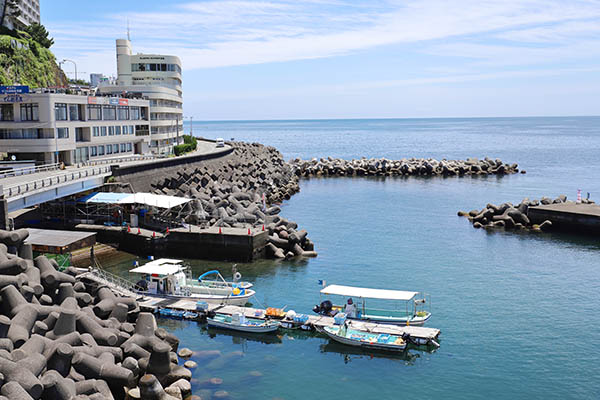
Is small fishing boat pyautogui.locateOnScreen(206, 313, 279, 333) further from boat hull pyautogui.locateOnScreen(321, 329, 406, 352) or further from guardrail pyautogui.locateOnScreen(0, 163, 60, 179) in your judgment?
guardrail pyautogui.locateOnScreen(0, 163, 60, 179)

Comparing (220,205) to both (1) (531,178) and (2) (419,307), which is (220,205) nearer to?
(2) (419,307)

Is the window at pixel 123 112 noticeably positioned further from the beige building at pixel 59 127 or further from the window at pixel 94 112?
the window at pixel 94 112

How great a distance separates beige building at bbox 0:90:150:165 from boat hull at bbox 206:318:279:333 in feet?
110

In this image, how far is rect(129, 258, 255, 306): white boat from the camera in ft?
115

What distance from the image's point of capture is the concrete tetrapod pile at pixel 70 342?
1992 cm

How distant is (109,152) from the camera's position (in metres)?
69.4

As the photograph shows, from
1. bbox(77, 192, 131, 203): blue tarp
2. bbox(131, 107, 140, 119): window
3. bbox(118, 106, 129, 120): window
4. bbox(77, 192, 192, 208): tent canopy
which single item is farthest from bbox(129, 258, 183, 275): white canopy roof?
bbox(131, 107, 140, 119): window

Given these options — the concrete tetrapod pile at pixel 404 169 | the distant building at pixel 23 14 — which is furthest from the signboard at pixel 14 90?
the distant building at pixel 23 14

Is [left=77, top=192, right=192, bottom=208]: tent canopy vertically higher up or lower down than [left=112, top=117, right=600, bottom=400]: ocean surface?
higher up

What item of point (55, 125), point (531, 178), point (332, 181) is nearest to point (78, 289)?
point (55, 125)

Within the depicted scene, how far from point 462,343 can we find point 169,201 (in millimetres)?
27528

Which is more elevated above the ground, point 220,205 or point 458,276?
point 220,205

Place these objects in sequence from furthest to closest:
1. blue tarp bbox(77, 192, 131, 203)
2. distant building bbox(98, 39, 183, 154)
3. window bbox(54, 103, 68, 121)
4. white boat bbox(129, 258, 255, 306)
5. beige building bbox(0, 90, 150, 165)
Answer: distant building bbox(98, 39, 183, 154) < window bbox(54, 103, 68, 121) < beige building bbox(0, 90, 150, 165) < blue tarp bbox(77, 192, 131, 203) < white boat bbox(129, 258, 255, 306)

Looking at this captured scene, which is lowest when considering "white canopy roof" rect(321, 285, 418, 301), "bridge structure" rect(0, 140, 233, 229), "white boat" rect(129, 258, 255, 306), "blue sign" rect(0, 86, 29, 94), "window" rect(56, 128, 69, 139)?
"white boat" rect(129, 258, 255, 306)
